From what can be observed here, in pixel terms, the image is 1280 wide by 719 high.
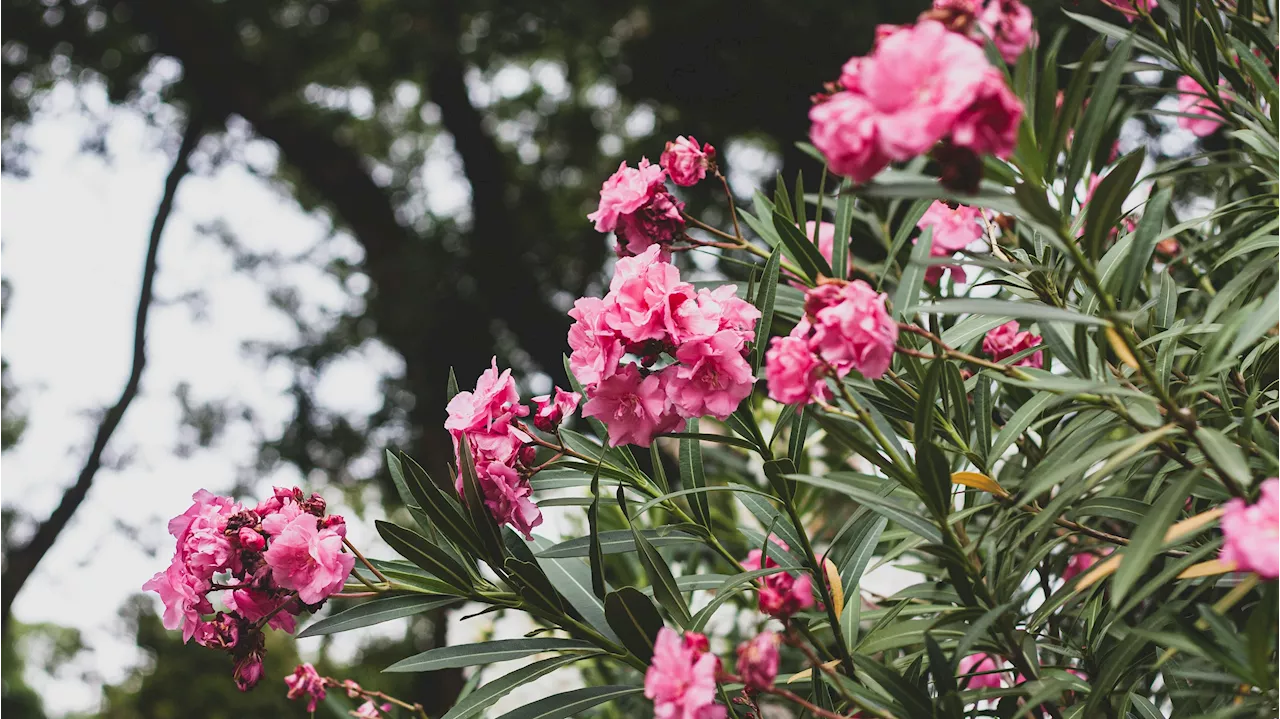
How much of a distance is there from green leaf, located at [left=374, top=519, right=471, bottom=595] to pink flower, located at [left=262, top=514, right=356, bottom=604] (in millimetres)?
45

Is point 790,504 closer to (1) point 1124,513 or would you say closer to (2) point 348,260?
(1) point 1124,513

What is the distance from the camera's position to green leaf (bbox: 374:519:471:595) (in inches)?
35.0

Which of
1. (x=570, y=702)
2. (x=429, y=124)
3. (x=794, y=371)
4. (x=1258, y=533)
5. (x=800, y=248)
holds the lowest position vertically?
(x=1258, y=533)

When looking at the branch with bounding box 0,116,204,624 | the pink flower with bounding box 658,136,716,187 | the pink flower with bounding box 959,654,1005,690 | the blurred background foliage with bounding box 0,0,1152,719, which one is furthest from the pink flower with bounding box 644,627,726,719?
the branch with bounding box 0,116,204,624

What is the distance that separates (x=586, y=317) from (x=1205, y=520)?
518 millimetres

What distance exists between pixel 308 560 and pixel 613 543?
30 cm

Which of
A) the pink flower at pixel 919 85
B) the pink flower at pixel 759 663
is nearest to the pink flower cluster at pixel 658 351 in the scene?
the pink flower at pixel 759 663

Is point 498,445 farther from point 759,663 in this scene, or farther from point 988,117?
point 988,117

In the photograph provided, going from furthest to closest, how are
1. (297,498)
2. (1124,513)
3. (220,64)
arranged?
(220,64)
(297,498)
(1124,513)

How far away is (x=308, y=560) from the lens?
2.94 ft

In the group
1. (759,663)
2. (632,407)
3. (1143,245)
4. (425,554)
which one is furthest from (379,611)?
(1143,245)

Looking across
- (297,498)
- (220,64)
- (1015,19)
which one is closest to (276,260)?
(220,64)

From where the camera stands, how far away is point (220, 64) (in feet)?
17.7

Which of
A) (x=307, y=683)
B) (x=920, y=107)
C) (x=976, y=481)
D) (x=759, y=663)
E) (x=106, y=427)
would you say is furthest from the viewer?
(x=106, y=427)
